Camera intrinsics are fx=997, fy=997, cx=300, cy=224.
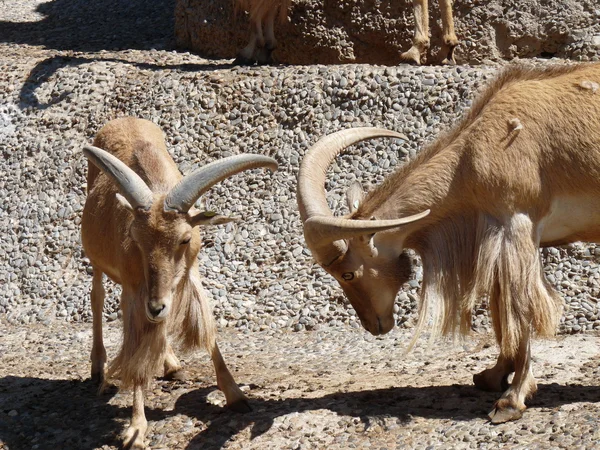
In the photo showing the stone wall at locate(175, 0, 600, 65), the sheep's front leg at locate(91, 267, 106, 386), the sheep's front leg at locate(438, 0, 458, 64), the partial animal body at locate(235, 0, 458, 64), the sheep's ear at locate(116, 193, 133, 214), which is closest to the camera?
the sheep's ear at locate(116, 193, 133, 214)

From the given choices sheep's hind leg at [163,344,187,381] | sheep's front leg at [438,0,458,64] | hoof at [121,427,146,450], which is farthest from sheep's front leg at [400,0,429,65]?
hoof at [121,427,146,450]

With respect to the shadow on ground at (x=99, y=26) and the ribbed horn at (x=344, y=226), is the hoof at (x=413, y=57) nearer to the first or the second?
the shadow on ground at (x=99, y=26)

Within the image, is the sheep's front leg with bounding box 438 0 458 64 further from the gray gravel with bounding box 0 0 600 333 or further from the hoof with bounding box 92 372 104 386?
the hoof with bounding box 92 372 104 386

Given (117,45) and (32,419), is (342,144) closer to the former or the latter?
(32,419)

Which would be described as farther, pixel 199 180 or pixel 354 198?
pixel 354 198

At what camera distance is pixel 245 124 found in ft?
37.8

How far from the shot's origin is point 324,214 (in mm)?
6516

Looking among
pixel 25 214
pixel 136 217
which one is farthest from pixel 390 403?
pixel 25 214

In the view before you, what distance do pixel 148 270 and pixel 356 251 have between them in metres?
1.39

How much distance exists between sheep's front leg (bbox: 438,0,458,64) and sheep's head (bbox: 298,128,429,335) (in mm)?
5603

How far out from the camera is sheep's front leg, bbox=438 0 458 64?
12.1 meters

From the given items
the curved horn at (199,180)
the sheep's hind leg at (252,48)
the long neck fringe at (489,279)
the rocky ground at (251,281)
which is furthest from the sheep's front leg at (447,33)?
the curved horn at (199,180)

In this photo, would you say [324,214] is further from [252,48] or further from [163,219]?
[252,48]

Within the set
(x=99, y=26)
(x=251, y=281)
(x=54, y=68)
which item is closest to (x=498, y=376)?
(x=251, y=281)
